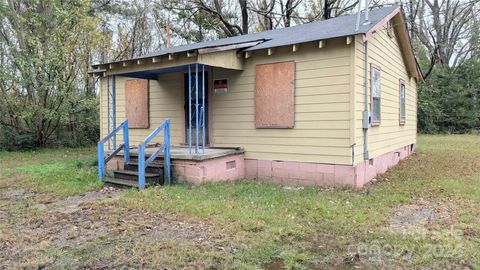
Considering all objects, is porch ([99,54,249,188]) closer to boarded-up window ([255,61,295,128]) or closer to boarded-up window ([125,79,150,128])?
boarded-up window ([125,79,150,128])

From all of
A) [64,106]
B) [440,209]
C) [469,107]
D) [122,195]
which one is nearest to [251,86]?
[122,195]

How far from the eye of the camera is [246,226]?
4.29 metres

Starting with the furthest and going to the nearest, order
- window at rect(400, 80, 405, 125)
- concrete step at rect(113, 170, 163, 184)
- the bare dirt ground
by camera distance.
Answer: window at rect(400, 80, 405, 125) → concrete step at rect(113, 170, 163, 184) → the bare dirt ground

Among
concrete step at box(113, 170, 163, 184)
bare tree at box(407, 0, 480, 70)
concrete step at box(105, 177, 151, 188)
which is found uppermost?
bare tree at box(407, 0, 480, 70)

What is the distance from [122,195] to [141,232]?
2108 mm

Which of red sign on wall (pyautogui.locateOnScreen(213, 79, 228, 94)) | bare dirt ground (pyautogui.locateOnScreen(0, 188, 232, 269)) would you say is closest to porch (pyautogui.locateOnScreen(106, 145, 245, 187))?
bare dirt ground (pyautogui.locateOnScreen(0, 188, 232, 269))

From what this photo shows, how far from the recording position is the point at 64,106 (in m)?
13.6

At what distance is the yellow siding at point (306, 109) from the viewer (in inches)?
254

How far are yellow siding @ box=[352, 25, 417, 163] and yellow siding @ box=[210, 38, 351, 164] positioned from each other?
278mm

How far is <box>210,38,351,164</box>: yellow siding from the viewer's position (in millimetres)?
6441

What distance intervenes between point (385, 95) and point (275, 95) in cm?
302

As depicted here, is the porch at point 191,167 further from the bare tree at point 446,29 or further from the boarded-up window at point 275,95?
the bare tree at point 446,29

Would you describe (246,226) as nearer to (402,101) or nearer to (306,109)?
(306,109)

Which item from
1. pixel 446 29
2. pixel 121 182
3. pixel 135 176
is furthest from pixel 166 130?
pixel 446 29
